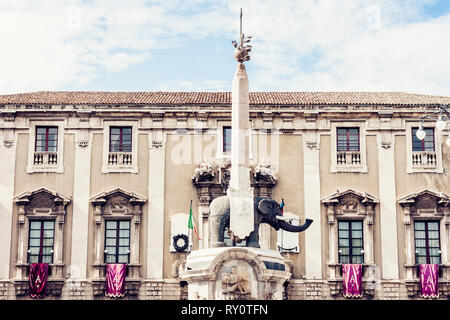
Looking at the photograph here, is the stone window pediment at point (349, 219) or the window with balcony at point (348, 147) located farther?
the window with balcony at point (348, 147)

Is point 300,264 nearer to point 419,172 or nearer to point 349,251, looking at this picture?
point 349,251

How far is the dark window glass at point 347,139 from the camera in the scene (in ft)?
134

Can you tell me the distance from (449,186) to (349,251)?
17.7ft

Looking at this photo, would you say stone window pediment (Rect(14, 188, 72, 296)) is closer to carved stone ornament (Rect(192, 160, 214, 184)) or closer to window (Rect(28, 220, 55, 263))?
window (Rect(28, 220, 55, 263))

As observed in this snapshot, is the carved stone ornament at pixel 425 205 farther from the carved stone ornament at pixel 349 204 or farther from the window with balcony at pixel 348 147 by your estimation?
the window with balcony at pixel 348 147

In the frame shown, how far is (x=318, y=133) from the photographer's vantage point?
4094 cm

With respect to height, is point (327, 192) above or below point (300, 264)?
above

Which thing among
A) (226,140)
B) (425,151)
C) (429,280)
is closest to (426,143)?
(425,151)

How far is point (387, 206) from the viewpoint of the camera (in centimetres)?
4003

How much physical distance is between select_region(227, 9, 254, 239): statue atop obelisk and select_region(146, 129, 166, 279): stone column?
35.7 ft

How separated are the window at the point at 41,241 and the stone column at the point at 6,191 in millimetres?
960

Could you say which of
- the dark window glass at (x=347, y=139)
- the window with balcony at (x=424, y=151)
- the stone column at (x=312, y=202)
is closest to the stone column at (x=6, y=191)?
the stone column at (x=312, y=202)
